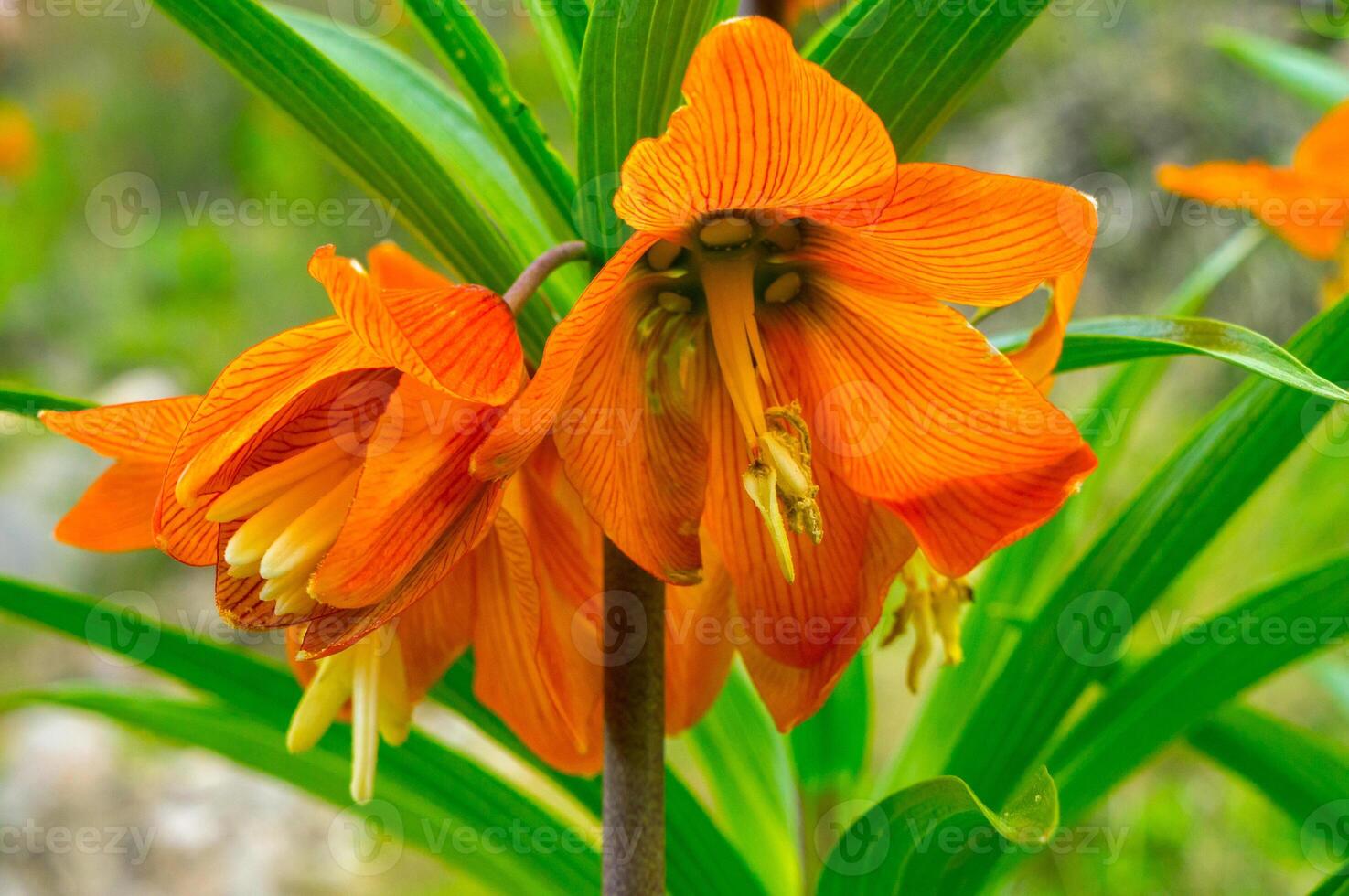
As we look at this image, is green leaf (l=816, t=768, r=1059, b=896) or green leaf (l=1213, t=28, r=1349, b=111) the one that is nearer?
green leaf (l=816, t=768, r=1059, b=896)

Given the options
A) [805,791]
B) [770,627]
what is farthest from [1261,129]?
[770,627]

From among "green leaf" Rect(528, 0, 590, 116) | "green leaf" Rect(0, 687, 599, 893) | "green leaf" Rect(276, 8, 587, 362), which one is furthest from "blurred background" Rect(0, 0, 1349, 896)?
"green leaf" Rect(528, 0, 590, 116)

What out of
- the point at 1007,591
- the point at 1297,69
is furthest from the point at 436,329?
the point at 1297,69

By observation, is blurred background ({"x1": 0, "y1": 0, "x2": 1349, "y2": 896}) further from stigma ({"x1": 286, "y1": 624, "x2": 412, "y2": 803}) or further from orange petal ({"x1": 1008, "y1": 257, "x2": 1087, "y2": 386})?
orange petal ({"x1": 1008, "y1": 257, "x2": 1087, "y2": 386})

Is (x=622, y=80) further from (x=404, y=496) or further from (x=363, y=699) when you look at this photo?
(x=363, y=699)

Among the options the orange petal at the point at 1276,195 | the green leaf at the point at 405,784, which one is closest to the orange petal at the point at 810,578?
the green leaf at the point at 405,784
